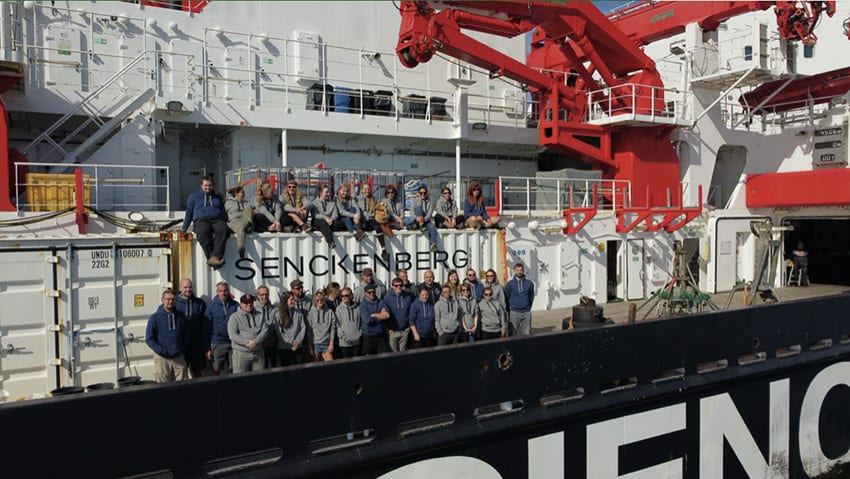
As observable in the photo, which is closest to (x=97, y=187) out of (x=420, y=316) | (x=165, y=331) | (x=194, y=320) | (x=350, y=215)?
(x=350, y=215)

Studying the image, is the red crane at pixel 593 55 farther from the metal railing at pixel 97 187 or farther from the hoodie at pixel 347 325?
the hoodie at pixel 347 325

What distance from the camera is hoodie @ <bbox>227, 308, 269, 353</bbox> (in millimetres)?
6910

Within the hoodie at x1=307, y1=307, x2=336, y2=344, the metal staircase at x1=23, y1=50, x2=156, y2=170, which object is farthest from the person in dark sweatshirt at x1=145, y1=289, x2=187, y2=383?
the metal staircase at x1=23, y1=50, x2=156, y2=170

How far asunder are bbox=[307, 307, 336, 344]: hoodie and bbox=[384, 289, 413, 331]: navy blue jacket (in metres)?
0.86

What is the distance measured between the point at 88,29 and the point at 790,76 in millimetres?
19951

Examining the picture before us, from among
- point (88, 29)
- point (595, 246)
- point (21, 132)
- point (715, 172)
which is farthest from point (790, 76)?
point (21, 132)

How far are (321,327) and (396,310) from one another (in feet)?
3.55

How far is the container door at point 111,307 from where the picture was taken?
7598mm

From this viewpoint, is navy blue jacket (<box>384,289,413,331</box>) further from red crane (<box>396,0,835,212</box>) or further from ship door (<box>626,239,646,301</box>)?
ship door (<box>626,239,646,301</box>)

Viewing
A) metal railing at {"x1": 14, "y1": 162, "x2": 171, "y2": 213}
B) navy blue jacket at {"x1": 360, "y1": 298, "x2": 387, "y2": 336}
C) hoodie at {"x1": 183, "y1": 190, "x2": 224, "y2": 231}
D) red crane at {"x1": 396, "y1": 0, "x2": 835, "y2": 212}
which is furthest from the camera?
red crane at {"x1": 396, "y1": 0, "x2": 835, "y2": 212}

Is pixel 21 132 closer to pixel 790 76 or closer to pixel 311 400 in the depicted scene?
pixel 311 400

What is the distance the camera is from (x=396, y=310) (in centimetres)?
816

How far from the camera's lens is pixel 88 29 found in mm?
14367

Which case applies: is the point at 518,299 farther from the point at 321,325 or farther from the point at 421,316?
the point at 321,325
